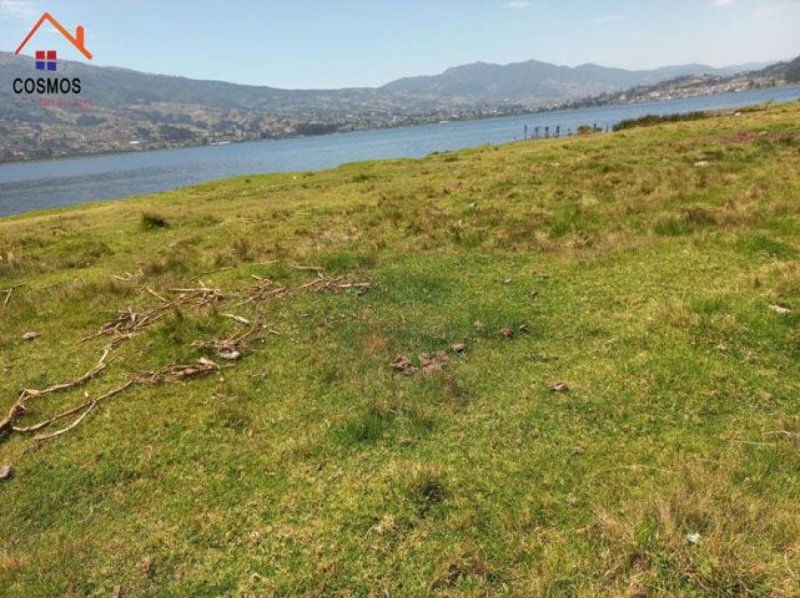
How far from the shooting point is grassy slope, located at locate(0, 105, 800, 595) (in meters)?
5.59

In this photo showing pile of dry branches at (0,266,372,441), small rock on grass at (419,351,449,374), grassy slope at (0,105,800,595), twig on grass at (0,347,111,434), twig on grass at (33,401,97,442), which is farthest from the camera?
small rock on grass at (419,351,449,374)

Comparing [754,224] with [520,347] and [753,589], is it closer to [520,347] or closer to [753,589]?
[520,347]

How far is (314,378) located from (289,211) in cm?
1719

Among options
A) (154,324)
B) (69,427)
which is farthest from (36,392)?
(154,324)

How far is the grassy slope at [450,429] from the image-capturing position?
559 centimetres

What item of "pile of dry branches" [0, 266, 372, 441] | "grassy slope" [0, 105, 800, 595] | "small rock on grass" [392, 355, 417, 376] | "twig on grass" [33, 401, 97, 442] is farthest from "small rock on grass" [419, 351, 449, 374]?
"twig on grass" [33, 401, 97, 442]

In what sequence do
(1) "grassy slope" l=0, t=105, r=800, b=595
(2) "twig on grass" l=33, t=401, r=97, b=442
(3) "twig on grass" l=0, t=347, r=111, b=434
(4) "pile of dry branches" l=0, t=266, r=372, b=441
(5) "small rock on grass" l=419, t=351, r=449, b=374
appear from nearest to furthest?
(1) "grassy slope" l=0, t=105, r=800, b=595 < (2) "twig on grass" l=33, t=401, r=97, b=442 < (3) "twig on grass" l=0, t=347, r=111, b=434 < (4) "pile of dry branches" l=0, t=266, r=372, b=441 < (5) "small rock on grass" l=419, t=351, r=449, b=374

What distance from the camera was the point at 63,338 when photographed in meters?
12.6

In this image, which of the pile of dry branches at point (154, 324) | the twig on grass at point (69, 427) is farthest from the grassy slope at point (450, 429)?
the pile of dry branches at point (154, 324)

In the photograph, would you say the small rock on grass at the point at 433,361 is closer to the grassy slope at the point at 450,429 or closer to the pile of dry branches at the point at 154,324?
A: the grassy slope at the point at 450,429

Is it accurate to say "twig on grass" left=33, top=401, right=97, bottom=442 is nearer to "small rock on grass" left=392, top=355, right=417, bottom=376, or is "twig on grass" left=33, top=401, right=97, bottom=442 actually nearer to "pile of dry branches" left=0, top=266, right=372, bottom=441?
"pile of dry branches" left=0, top=266, right=372, bottom=441

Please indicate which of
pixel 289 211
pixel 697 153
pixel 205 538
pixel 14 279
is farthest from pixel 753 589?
pixel 697 153

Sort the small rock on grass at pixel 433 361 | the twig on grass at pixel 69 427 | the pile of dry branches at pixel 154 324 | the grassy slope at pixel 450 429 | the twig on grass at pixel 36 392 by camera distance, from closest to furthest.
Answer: the grassy slope at pixel 450 429 < the twig on grass at pixel 69 427 < the twig on grass at pixel 36 392 < the pile of dry branches at pixel 154 324 < the small rock on grass at pixel 433 361

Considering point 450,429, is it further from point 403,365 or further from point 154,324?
point 154,324
